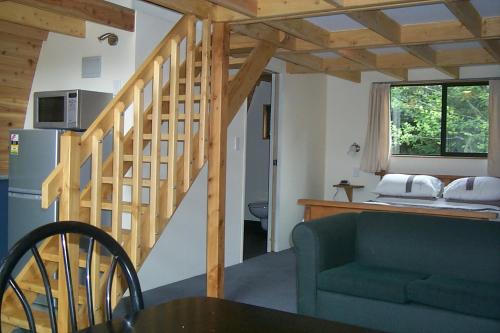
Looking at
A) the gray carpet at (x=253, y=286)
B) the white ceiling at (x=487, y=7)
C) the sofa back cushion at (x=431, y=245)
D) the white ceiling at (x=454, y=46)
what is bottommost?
the gray carpet at (x=253, y=286)

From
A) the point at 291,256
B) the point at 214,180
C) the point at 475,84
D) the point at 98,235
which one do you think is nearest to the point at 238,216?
the point at 291,256

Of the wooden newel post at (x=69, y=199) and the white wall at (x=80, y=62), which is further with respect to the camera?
the white wall at (x=80, y=62)

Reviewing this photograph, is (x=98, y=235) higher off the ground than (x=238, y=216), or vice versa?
(x=98, y=235)

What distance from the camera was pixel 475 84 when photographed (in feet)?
21.9

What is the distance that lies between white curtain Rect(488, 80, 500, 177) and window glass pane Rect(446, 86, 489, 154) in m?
0.23

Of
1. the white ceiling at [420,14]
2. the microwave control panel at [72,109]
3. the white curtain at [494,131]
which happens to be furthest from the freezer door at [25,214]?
the white curtain at [494,131]

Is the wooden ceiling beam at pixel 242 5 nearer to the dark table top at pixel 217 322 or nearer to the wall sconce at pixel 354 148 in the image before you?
the dark table top at pixel 217 322

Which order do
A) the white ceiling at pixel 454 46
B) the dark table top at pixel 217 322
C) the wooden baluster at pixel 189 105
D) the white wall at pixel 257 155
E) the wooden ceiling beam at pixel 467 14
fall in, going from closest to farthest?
the dark table top at pixel 217 322 < the wooden ceiling beam at pixel 467 14 < the wooden baluster at pixel 189 105 < the white ceiling at pixel 454 46 < the white wall at pixel 257 155

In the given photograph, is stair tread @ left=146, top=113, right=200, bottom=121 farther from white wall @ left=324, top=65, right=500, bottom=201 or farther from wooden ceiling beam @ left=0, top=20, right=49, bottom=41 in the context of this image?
white wall @ left=324, top=65, right=500, bottom=201

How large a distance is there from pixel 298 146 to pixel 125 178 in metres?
3.61

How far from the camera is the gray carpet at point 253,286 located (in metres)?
4.45

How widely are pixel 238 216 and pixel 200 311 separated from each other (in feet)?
14.3

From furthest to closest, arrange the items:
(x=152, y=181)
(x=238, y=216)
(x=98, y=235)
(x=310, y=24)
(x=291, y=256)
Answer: (x=291, y=256) → (x=238, y=216) → (x=310, y=24) → (x=152, y=181) → (x=98, y=235)

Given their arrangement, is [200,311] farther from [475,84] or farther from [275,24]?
[475,84]
